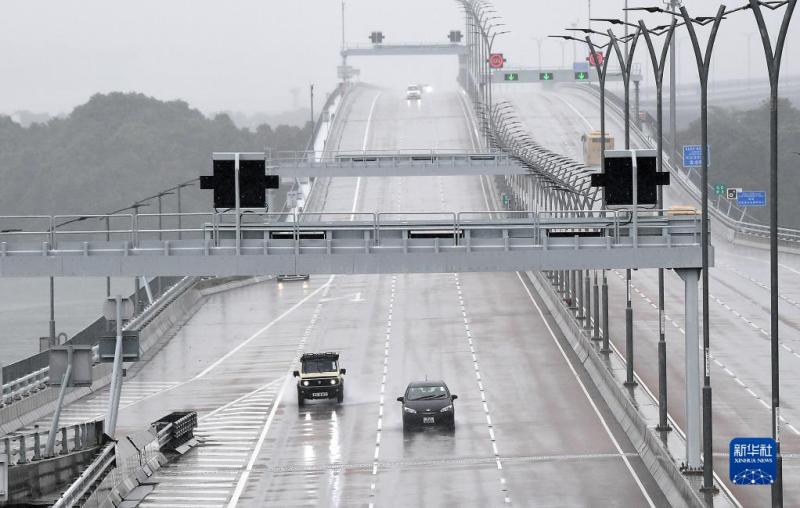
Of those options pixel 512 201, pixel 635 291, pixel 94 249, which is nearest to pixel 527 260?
pixel 94 249

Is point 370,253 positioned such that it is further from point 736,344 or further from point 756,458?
point 736,344

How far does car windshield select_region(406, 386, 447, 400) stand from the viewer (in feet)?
193

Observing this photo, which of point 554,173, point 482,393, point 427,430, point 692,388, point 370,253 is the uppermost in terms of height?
point 554,173

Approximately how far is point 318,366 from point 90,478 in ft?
79.3

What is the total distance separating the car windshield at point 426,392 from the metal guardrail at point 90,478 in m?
15.8

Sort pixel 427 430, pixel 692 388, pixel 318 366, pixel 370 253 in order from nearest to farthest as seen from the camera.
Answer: pixel 692 388 → pixel 370 253 → pixel 427 430 → pixel 318 366

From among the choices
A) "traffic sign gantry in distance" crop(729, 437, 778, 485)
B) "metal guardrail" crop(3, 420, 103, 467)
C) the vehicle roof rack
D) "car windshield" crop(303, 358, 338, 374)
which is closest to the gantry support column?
"traffic sign gantry in distance" crop(729, 437, 778, 485)

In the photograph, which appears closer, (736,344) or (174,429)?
(174,429)

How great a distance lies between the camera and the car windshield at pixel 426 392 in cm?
5881

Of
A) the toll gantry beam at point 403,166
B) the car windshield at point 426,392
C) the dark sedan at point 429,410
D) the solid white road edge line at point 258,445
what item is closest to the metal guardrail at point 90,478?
the solid white road edge line at point 258,445

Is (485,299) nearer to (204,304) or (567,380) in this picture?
(204,304)

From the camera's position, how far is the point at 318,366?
65125 millimetres

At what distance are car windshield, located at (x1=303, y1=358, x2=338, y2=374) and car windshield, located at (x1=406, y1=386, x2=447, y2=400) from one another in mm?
6508

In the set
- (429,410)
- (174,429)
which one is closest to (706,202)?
(429,410)
